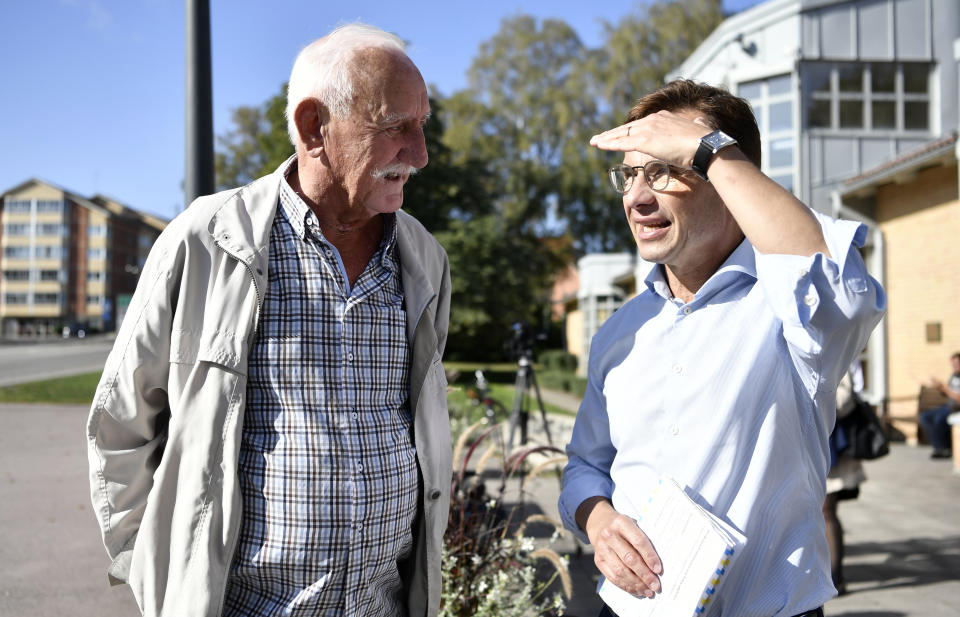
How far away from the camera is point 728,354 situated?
160 centimetres

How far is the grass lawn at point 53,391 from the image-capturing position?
15031mm

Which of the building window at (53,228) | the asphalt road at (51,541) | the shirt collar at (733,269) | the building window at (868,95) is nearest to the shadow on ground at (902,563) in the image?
the shirt collar at (733,269)

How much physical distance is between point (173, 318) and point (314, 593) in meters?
0.74

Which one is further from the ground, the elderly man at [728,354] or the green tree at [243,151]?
the green tree at [243,151]

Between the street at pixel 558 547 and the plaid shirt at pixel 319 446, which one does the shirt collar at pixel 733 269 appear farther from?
the street at pixel 558 547

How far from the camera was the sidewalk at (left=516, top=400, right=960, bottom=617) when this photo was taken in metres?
5.00

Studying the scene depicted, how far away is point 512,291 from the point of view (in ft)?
101

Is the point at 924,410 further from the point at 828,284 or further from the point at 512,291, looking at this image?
the point at 512,291

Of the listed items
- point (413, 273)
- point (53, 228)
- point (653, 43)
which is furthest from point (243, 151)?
point (53, 228)

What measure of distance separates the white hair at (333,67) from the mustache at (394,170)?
17 cm

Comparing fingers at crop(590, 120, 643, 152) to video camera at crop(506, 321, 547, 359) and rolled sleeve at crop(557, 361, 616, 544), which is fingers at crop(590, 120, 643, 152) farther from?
video camera at crop(506, 321, 547, 359)

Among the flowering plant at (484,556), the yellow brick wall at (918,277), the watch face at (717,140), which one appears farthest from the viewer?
the yellow brick wall at (918,277)

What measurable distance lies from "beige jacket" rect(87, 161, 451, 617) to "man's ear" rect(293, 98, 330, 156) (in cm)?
19

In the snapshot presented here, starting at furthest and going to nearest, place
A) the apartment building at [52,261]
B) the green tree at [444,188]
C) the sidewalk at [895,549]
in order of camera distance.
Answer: the apartment building at [52,261]
the green tree at [444,188]
the sidewalk at [895,549]
